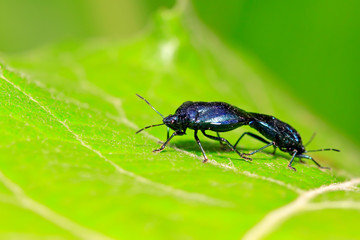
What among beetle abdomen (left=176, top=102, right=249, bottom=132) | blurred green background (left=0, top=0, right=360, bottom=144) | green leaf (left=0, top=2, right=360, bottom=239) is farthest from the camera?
blurred green background (left=0, top=0, right=360, bottom=144)

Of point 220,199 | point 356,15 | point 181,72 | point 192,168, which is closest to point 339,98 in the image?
point 356,15

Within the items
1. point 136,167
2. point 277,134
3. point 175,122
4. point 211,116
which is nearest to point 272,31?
point 277,134

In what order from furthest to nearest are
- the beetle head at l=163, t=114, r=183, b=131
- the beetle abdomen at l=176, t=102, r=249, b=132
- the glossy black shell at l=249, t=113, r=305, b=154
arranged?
the glossy black shell at l=249, t=113, r=305, b=154
the beetle abdomen at l=176, t=102, r=249, b=132
the beetle head at l=163, t=114, r=183, b=131

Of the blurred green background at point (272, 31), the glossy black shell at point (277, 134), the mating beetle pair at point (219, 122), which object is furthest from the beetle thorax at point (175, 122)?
the blurred green background at point (272, 31)

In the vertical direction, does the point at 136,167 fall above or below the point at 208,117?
below

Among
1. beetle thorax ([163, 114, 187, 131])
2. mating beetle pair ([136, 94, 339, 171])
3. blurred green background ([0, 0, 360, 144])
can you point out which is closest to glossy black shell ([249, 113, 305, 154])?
mating beetle pair ([136, 94, 339, 171])

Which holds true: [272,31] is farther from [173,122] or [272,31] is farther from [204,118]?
[173,122]

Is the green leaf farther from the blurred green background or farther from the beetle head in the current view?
the blurred green background

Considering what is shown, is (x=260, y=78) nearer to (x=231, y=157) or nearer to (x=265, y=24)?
Answer: (x=265, y=24)
